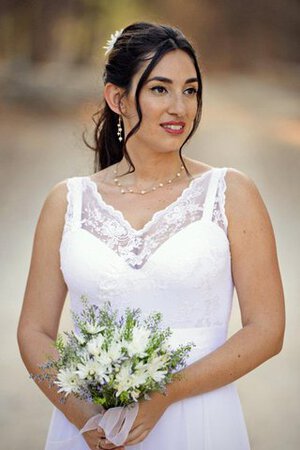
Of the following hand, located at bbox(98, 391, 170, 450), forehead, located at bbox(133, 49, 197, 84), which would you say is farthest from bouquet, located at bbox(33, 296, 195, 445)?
forehead, located at bbox(133, 49, 197, 84)

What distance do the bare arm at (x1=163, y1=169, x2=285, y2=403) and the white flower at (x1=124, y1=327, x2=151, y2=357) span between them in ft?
1.29

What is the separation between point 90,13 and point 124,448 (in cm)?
492

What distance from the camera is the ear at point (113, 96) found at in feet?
13.8

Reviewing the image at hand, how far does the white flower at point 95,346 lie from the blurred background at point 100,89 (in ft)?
14.1

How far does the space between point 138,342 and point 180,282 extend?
1.82ft

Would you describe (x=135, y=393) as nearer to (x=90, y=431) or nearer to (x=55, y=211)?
(x=90, y=431)

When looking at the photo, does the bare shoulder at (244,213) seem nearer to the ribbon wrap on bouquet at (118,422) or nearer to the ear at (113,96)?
the ear at (113,96)

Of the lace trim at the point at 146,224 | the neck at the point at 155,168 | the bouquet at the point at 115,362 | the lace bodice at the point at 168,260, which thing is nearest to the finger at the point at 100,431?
the bouquet at the point at 115,362

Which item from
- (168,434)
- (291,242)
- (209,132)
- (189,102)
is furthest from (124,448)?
(209,132)

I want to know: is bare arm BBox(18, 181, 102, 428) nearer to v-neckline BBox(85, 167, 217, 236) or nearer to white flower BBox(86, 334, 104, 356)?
v-neckline BBox(85, 167, 217, 236)

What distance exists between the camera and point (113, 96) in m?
4.25

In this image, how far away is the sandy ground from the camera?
7137 mm

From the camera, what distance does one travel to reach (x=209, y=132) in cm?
808

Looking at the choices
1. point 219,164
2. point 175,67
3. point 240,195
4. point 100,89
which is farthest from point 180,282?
point 100,89
